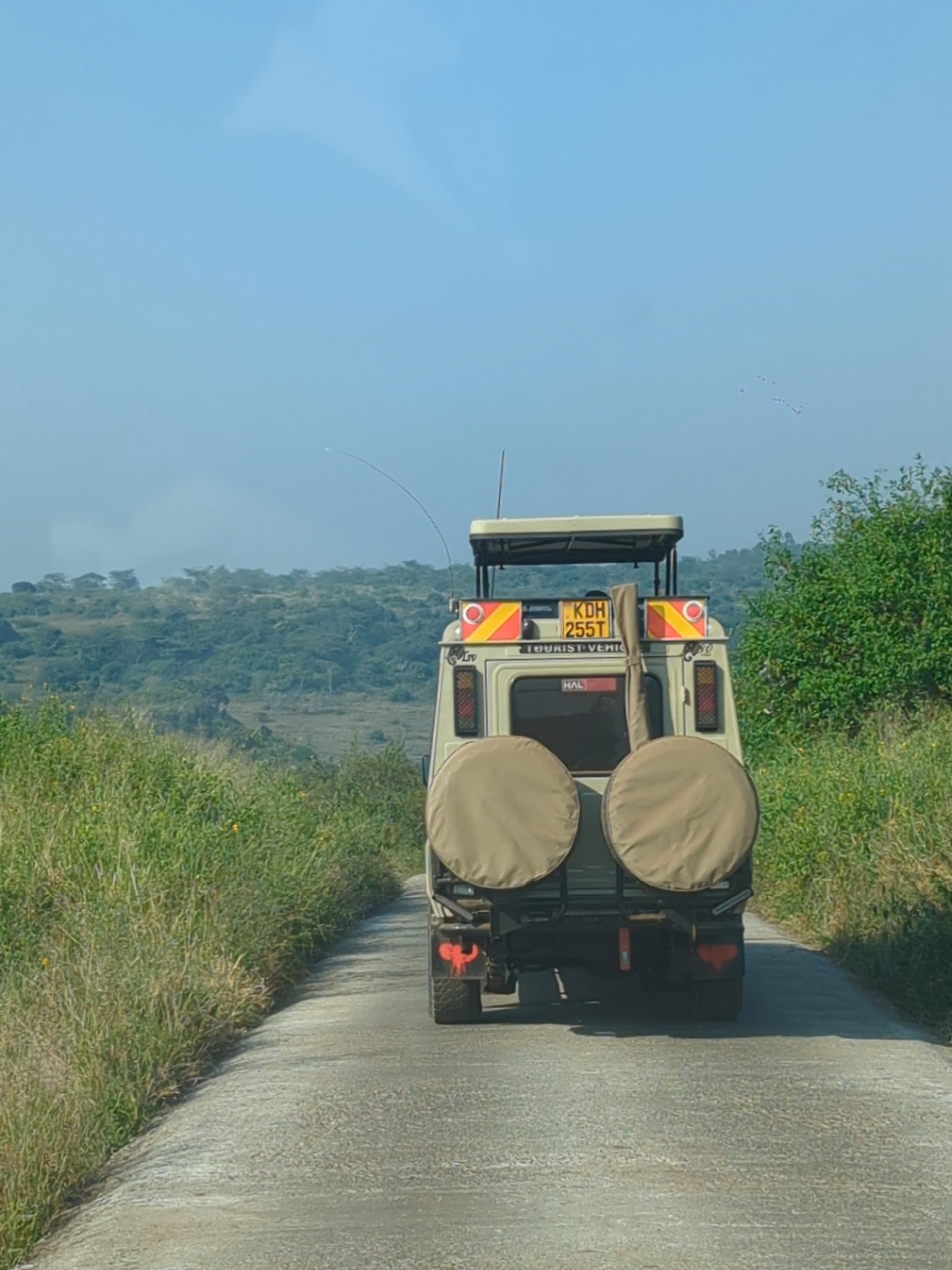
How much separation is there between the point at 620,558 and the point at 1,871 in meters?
5.63

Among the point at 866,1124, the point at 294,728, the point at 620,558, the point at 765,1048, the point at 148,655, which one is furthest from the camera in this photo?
the point at 148,655

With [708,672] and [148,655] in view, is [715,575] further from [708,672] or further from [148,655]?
[708,672]

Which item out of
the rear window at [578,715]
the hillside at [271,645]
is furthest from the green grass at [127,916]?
the hillside at [271,645]

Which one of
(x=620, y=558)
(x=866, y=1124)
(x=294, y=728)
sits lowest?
(x=866, y=1124)

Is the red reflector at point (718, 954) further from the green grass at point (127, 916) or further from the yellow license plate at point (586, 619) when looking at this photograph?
the green grass at point (127, 916)

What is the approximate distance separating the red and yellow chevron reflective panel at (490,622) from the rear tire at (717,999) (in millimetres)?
2437

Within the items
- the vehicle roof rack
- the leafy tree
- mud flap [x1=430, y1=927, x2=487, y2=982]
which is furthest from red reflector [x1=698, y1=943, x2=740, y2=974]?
the leafy tree

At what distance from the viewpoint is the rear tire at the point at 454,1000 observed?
1009cm

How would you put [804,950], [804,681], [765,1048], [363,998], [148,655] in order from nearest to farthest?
[765,1048], [363,998], [804,950], [804,681], [148,655]

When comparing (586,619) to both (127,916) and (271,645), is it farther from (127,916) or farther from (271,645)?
(271,645)

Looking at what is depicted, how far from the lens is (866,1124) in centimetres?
730

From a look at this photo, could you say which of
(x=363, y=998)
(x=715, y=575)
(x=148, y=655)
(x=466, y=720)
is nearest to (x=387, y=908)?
(x=363, y=998)

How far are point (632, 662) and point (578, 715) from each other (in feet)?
1.68

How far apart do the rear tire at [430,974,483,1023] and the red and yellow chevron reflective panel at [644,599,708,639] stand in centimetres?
245
